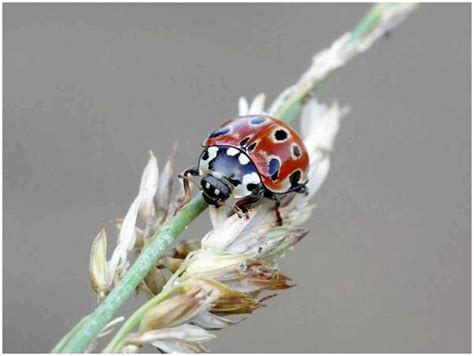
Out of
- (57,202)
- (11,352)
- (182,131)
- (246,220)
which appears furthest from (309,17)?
(246,220)

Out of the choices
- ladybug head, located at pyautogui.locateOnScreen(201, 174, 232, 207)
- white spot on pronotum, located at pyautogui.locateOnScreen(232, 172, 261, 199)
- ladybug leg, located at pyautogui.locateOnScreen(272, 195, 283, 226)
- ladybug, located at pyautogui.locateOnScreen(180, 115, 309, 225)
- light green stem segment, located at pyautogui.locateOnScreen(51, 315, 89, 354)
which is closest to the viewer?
light green stem segment, located at pyautogui.locateOnScreen(51, 315, 89, 354)

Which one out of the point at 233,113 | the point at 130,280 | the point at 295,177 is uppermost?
the point at 233,113

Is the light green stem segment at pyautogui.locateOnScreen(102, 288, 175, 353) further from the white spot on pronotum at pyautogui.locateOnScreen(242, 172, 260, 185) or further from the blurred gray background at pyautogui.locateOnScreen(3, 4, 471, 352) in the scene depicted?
the blurred gray background at pyautogui.locateOnScreen(3, 4, 471, 352)

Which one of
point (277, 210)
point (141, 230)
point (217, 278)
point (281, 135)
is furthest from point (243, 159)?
point (217, 278)

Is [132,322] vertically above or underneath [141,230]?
underneath

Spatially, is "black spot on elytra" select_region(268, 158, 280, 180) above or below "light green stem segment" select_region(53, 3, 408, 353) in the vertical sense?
above

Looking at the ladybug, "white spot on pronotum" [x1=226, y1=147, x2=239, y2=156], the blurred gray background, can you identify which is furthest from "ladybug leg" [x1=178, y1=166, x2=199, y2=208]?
the blurred gray background

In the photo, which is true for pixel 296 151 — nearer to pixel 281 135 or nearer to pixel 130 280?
pixel 281 135
